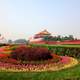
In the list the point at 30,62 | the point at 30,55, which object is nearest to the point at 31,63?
the point at 30,62

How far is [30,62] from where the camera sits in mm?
11844

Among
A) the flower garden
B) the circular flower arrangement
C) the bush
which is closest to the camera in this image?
the flower garden

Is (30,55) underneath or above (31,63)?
above

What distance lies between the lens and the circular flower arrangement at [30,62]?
10781 mm

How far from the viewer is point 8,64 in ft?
37.1

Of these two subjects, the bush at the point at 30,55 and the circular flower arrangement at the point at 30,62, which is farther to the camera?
the bush at the point at 30,55

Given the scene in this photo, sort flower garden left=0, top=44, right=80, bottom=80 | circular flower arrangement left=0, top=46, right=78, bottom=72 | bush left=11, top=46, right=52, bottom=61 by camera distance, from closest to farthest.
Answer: flower garden left=0, top=44, right=80, bottom=80
circular flower arrangement left=0, top=46, right=78, bottom=72
bush left=11, top=46, right=52, bottom=61

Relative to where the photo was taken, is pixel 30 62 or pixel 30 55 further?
pixel 30 55

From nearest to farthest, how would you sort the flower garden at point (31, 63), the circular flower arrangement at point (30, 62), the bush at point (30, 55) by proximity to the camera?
1. the flower garden at point (31, 63)
2. the circular flower arrangement at point (30, 62)
3. the bush at point (30, 55)

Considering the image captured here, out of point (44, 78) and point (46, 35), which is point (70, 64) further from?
point (46, 35)

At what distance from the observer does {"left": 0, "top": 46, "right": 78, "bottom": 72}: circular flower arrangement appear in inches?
424

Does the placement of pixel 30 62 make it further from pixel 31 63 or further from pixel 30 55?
pixel 30 55

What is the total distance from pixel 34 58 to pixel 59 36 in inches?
1169

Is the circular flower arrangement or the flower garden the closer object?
the flower garden
